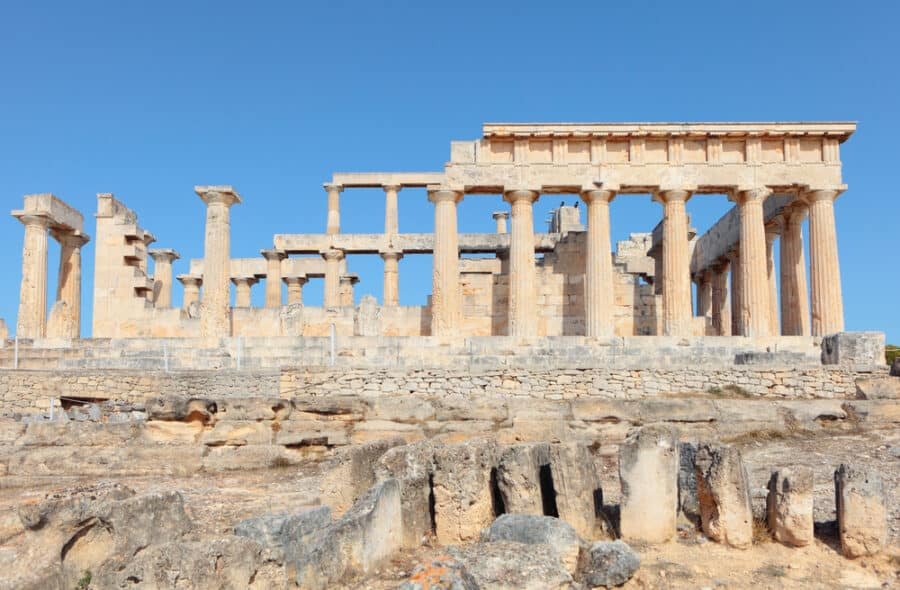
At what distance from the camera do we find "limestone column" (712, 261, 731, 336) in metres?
28.8

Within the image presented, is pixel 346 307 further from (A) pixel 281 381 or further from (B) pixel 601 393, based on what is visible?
(B) pixel 601 393

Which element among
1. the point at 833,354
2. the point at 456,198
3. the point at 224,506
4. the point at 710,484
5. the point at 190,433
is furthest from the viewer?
the point at 456,198

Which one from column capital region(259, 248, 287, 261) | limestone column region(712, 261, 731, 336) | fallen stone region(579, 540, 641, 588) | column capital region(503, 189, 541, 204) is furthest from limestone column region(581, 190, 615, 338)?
fallen stone region(579, 540, 641, 588)

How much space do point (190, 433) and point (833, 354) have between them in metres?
14.1

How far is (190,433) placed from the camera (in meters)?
10.3

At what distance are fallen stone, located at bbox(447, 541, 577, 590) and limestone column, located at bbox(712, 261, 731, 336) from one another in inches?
1010

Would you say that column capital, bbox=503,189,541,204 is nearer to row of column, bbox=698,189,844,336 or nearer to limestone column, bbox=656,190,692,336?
limestone column, bbox=656,190,692,336

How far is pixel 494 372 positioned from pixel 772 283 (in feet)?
52.5

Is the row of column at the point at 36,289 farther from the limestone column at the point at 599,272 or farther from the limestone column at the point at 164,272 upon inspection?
the limestone column at the point at 599,272

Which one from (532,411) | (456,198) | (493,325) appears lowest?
(532,411)

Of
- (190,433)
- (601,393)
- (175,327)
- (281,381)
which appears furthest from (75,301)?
(601,393)

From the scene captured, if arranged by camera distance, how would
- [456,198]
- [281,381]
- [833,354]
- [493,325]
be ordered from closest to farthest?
[281,381] → [833,354] → [456,198] → [493,325]

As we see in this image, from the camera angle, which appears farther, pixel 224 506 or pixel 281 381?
pixel 281 381

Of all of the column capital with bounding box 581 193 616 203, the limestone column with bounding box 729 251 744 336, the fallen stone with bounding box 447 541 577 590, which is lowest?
the fallen stone with bounding box 447 541 577 590
